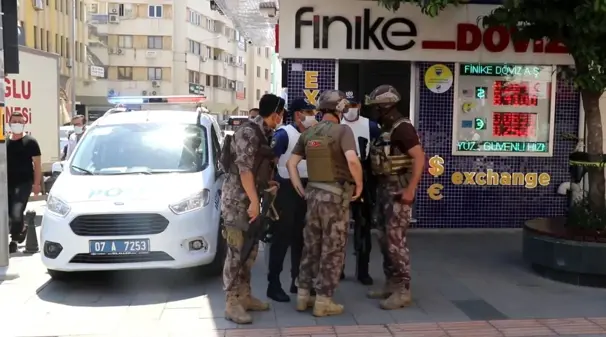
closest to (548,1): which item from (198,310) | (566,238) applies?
(566,238)

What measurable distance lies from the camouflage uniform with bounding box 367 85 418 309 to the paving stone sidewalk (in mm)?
252

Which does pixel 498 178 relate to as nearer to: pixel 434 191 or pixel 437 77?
pixel 434 191

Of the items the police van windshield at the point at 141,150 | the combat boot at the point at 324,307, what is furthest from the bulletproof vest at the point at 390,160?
the police van windshield at the point at 141,150

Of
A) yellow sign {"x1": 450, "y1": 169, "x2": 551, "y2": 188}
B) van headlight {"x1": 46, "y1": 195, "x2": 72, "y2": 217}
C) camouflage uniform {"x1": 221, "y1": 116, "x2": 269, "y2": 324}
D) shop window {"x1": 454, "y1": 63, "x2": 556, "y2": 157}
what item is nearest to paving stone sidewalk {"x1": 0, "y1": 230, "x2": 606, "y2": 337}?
camouflage uniform {"x1": 221, "y1": 116, "x2": 269, "y2": 324}

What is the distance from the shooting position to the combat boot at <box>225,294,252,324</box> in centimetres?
547

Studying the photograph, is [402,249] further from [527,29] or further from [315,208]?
[527,29]

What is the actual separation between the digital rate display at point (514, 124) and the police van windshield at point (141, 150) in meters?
4.48

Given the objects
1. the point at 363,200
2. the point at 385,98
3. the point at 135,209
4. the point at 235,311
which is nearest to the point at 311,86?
the point at 363,200

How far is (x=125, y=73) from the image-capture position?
54219 mm

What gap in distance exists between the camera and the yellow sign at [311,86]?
912 centimetres

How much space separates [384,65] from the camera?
367 inches

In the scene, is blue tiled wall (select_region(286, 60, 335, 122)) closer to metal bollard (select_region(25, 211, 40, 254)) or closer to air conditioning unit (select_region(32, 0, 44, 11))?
metal bollard (select_region(25, 211, 40, 254))

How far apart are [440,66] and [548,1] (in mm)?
2976

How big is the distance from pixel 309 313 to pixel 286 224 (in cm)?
84
